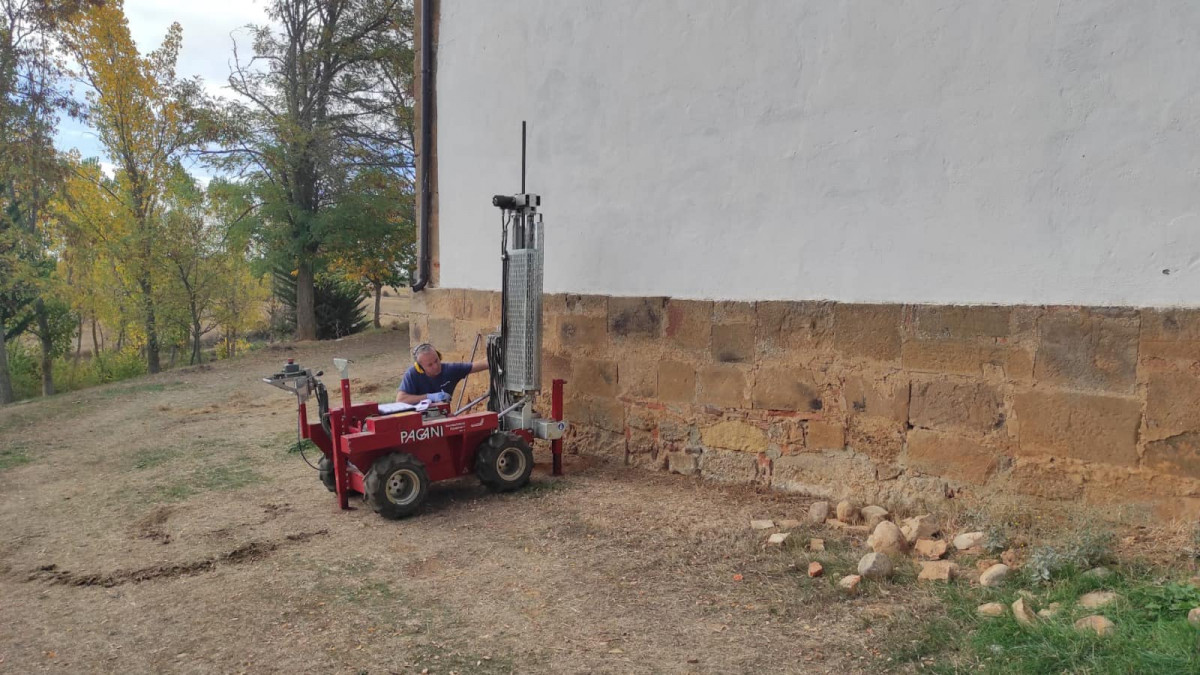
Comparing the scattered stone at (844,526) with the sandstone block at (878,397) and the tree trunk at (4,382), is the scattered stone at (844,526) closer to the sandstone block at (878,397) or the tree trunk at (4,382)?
the sandstone block at (878,397)

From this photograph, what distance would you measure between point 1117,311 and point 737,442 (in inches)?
102

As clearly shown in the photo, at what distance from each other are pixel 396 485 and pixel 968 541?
12.0ft

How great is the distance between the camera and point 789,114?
534 centimetres

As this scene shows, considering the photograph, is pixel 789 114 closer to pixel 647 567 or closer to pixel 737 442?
pixel 737 442

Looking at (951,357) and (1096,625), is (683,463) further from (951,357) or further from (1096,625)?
(1096,625)

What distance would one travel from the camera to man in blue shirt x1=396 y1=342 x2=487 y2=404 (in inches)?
250

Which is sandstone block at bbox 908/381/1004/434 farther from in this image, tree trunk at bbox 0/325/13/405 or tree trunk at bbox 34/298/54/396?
tree trunk at bbox 34/298/54/396

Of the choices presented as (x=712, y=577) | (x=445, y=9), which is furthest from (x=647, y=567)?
(x=445, y=9)

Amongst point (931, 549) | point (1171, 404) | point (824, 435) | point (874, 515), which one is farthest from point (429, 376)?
point (1171, 404)

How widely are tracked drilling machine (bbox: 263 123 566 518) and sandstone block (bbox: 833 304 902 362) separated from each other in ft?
7.62

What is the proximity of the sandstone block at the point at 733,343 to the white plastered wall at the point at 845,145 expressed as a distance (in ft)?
0.83

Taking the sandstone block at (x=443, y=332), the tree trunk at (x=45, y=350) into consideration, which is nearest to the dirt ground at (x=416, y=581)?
the sandstone block at (x=443, y=332)

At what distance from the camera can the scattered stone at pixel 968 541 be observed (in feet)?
13.9

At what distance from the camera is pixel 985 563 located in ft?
13.3
